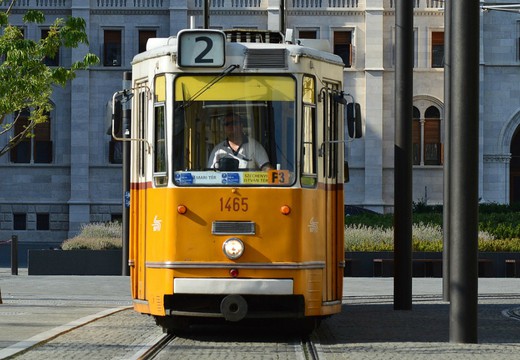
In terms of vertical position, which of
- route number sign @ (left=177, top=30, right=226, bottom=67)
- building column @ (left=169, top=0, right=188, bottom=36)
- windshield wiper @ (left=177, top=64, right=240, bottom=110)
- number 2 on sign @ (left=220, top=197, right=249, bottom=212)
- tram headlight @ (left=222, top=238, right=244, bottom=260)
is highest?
building column @ (left=169, top=0, right=188, bottom=36)

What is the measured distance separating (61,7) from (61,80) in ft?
119

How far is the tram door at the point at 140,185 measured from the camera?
1555 cm

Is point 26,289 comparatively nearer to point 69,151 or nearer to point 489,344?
point 489,344

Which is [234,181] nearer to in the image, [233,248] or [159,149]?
[233,248]

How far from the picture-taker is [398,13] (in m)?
20.2

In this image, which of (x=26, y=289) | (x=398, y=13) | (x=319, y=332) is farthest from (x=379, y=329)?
(x=26, y=289)

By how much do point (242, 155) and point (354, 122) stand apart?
1226mm

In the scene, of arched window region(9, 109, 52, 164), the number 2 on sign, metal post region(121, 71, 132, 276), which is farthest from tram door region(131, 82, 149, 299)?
arched window region(9, 109, 52, 164)

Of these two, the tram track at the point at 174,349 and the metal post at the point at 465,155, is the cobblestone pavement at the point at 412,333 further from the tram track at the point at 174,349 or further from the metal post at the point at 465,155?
the metal post at the point at 465,155

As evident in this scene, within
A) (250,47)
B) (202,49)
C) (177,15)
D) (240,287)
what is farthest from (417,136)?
(240,287)

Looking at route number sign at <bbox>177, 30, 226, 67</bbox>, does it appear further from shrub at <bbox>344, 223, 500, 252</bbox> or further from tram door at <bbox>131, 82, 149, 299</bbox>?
shrub at <bbox>344, 223, 500, 252</bbox>

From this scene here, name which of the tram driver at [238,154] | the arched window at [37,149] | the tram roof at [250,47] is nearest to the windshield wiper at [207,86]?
the tram roof at [250,47]

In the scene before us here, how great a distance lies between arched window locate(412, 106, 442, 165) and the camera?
5856cm

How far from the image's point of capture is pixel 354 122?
15125 millimetres
